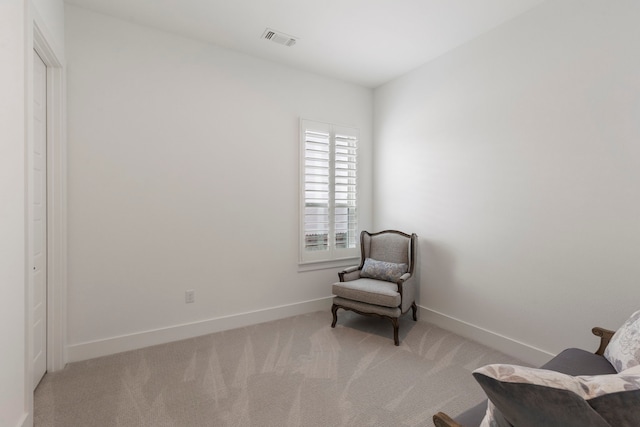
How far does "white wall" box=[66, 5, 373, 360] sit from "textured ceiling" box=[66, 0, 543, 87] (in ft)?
0.69

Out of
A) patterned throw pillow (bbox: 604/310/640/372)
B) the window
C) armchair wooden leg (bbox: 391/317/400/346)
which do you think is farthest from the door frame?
patterned throw pillow (bbox: 604/310/640/372)

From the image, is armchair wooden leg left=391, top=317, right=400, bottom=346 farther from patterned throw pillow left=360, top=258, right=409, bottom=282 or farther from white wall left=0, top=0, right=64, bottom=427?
white wall left=0, top=0, right=64, bottom=427

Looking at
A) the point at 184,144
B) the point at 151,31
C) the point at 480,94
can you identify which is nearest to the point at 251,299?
the point at 184,144

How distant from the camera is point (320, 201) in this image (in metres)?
3.73

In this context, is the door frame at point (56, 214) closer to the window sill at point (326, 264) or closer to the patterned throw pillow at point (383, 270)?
the window sill at point (326, 264)

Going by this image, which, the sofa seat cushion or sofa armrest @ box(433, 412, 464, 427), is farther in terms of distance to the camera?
the sofa seat cushion

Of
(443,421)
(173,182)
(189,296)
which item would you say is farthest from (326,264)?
(443,421)

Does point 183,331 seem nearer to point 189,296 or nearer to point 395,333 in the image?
point 189,296

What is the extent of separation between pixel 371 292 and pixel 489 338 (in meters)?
1.15

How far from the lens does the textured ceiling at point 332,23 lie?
8.10 feet

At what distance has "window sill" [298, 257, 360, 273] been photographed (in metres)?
3.67

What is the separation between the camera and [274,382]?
2.23 metres

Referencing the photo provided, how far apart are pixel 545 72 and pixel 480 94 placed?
1.80ft

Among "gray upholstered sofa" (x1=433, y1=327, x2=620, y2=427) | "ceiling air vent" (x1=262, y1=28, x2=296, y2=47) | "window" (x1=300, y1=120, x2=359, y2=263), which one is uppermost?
"ceiling air vent" (x1=262, y1=28, x2=296, y2=47)
